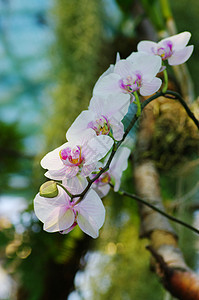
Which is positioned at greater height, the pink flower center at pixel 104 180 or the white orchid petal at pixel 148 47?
the white orchid petal at pixel 148 47

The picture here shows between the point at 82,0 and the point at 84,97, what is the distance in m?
0.23

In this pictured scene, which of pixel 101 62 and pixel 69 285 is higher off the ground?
pixel 101 62

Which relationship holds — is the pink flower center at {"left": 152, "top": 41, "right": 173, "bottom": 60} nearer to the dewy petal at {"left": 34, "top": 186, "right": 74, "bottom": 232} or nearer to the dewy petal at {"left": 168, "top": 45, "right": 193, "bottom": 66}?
the dewy petal at {"left": 168, "top": 45, "right": 193, "bottom": 66}

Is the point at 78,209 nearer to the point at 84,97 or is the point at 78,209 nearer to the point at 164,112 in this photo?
the point at 164,112

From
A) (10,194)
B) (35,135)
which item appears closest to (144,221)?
(10,194)

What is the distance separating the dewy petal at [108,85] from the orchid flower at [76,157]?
38 mm

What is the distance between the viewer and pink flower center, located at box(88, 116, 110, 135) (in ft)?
0.60

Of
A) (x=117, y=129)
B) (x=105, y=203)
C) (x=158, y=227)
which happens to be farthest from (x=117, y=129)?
(x=105, y=203)

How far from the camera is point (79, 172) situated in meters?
0.17

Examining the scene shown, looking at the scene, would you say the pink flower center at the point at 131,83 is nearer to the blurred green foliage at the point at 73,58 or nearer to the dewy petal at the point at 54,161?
the dewy petal at the point at 54,161

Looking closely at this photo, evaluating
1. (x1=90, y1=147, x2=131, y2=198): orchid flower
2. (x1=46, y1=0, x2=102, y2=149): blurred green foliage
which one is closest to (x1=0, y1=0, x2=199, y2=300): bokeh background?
(x1=46, y1=0, x2=102, y2=149): blurred green foliage

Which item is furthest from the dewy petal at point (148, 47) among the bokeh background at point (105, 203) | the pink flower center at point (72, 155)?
the bokeh background at point (105, 203)

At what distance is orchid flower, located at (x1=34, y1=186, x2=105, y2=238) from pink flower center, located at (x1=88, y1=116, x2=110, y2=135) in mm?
37

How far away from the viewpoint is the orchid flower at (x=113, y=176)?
231 mm
